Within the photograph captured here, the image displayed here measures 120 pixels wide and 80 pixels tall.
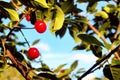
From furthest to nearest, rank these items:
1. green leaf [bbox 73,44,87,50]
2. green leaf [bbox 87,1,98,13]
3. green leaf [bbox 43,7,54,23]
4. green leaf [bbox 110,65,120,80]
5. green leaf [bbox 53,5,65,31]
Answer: green leaf [bbox 87,1,98,13], green leaf [bbox 73,44,87,50], green leaf [bbox 43,7,54,23], green leaf [bbox 53,5,65,31], green leaf [bbox 110,65,120,80]

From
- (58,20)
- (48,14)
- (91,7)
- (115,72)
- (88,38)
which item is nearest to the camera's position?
(88,38)

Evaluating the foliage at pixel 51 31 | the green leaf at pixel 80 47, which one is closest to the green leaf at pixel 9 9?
the foliage at pixel 51 31

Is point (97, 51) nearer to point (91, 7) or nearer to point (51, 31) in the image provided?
point (51, 31)

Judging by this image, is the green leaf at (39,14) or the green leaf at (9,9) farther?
the green leaf at (39,14)

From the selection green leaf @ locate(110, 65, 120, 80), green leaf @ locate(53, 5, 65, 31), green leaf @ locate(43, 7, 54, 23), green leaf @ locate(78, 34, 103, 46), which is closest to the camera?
green leaf @ locate(78, 34, 103, 46)

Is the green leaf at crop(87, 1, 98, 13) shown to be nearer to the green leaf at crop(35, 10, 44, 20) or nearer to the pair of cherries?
the pair of cherries

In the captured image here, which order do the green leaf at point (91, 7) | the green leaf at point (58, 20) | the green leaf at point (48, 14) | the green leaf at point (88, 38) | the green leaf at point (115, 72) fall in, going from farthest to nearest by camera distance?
the green leaf at point (91, 7), the green leaf at point (48, 14), the green leaf at point (58, 20), the green leaf at point (115, 72), the green leaf at point (88, 38)

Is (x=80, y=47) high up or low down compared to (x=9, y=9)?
down

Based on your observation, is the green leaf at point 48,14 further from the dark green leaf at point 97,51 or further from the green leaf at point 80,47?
the green leaf at point 80,47

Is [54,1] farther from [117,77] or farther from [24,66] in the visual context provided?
[117,77]

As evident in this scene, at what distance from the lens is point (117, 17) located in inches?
174

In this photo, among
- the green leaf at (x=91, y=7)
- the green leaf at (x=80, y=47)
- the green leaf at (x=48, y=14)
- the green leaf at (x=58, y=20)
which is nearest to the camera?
the green leaf at (x=58, y=20)

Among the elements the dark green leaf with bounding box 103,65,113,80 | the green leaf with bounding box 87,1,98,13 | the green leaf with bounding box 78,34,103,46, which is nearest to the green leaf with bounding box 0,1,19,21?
the green leaf with bounding box 78,34,103,46

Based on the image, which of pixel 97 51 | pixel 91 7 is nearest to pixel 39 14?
→ pixel 97 51
